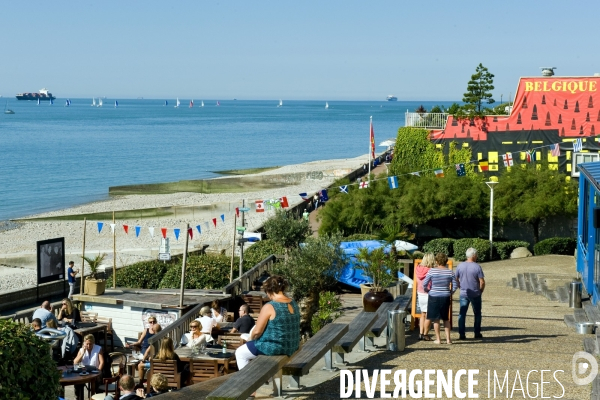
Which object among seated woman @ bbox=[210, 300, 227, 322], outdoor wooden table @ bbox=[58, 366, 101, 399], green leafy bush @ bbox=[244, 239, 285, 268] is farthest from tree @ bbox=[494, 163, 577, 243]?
outdoor wooden table @ bbox=[58, 366, 101, 399]

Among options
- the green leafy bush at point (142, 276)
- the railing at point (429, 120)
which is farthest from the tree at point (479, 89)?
the green leafy bush at point (142, 276)

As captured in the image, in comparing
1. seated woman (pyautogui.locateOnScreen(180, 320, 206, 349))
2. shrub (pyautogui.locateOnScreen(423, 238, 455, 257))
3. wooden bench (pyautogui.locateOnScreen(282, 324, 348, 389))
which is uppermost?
wooden bench (pyautogui.locateOnScreen(282, 324, 348, 389))

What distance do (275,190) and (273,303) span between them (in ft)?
197

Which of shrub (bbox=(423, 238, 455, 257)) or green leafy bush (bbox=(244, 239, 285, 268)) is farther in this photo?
shrub (bbox=(423, 238, 455, 257))

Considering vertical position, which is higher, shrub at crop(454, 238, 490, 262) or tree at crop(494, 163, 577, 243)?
tree at crop(494, 163, 577, 243)

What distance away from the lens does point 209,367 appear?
482 inches

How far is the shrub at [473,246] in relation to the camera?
28438 millimetres

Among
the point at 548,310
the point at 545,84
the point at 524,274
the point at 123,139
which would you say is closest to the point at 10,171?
the point at 123,139

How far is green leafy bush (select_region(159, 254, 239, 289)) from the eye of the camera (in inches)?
798

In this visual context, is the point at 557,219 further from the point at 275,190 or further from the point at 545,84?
the point at 275,190

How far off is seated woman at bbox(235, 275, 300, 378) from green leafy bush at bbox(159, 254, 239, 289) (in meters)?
11.7

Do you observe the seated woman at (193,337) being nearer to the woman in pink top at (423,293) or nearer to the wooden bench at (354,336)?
the wooden bench at (354,336)

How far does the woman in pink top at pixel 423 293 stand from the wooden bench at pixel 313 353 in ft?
6.06

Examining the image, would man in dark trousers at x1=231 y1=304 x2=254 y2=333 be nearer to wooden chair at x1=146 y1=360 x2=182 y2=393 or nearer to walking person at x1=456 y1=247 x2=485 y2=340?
wooden chair at x1=146 y1=360 x2=182 y2=393
